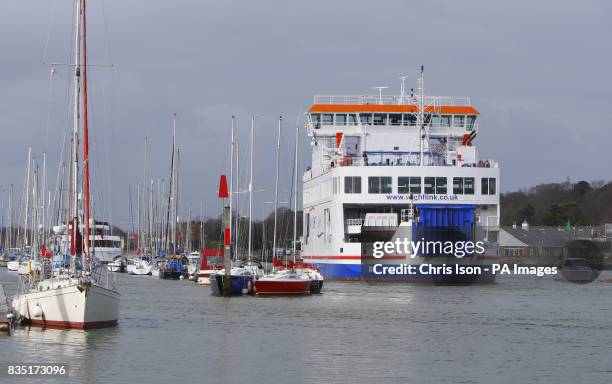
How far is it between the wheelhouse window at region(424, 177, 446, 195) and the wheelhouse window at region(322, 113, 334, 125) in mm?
14291

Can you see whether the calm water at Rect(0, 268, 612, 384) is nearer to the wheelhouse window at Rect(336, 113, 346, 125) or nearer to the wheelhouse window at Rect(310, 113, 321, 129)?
the wheelhouse window at Rect(336, 113, 346, 125)

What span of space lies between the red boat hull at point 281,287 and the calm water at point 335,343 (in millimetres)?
1296

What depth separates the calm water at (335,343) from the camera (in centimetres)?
2980


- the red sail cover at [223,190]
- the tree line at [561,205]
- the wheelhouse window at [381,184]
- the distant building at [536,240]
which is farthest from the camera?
the tree line at [561,205]

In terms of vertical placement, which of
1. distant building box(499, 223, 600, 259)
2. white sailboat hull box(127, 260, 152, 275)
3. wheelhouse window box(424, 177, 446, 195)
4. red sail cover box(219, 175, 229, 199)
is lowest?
white sailboat hull box(127, 260, 152, 275)

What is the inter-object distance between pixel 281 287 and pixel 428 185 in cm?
1354

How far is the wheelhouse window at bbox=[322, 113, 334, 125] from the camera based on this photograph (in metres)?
80.1

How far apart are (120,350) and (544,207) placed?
15970 centimetres

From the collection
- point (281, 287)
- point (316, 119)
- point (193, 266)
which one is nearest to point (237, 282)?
point (281, 287)

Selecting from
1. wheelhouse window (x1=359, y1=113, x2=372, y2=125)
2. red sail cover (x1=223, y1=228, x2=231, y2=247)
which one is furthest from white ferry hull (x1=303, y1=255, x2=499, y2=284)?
red sail cover (x1=223, y1=228, x2=231, y2=247)

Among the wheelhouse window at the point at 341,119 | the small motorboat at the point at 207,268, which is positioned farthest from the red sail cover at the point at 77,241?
the wheelhouse window at the point at 341,119

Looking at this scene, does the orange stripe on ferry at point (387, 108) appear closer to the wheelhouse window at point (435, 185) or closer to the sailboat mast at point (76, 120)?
the wheelhouse window at point (435, 185)

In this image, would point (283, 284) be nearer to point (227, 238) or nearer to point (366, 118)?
point (227, 238)

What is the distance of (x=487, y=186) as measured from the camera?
68.5m
